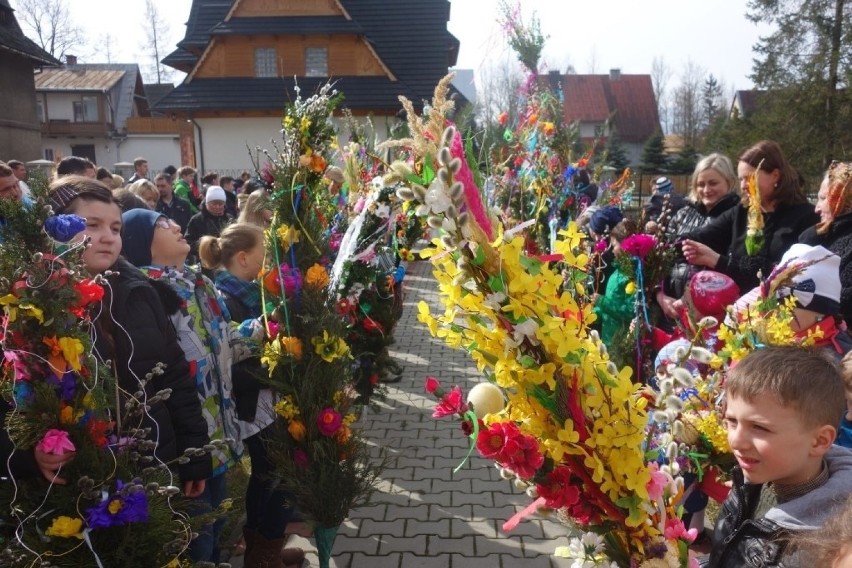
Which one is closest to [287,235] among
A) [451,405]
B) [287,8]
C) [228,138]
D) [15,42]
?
[451,405]

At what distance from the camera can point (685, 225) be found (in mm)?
5027

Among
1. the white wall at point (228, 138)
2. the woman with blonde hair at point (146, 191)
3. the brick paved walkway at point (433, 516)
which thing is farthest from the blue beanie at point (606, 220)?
the white wall at point (228, 138)

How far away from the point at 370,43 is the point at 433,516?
19.1m

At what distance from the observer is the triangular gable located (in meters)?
21.1

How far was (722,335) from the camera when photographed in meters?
2.29

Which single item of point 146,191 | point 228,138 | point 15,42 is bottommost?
point 146,191

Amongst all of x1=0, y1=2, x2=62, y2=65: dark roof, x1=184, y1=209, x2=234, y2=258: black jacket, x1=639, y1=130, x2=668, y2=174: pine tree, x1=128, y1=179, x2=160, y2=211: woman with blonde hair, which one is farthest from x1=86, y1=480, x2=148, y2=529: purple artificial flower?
x1=639, y1=130, x2=668, y2=174: pine tree

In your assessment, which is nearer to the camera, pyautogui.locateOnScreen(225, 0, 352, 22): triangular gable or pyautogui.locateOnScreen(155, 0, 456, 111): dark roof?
pyautogui.locateOnScreen(155, 0, 456, 111): dark roof

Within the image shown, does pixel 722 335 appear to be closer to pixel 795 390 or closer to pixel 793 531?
pixel 795 390

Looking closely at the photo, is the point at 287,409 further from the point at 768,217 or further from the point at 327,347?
the point at 768,217

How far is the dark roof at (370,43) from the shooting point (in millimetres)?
20312

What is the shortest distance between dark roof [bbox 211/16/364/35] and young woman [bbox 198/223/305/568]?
18.6 meters

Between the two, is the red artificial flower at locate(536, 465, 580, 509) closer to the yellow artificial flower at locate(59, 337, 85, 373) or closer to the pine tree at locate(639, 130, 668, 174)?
the yellow artificial flower at locate(59, 337, 85, 373)

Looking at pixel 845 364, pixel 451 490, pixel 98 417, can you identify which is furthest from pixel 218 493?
pixel 845 364
